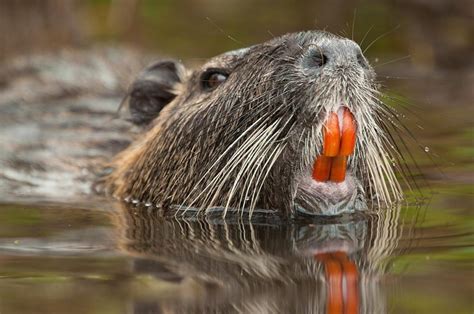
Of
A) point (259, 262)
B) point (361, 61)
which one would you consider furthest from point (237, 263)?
point (361, 61)

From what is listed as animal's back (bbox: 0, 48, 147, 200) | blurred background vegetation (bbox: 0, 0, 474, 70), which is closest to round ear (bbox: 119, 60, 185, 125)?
animal's back (bbox: 0, 48, 147, 200)

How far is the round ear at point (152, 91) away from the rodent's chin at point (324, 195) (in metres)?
1.68

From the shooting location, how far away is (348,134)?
4.43 meters

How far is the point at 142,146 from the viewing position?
228 inches

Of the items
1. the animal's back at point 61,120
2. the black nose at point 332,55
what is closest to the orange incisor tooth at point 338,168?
the black nose at point 332,55

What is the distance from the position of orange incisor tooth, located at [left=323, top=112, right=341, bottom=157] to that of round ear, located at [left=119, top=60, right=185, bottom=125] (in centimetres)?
176

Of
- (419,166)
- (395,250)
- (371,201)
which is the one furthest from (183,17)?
(395,250)

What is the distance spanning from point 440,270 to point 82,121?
4191 mm

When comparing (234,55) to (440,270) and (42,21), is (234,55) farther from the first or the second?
(42,21)

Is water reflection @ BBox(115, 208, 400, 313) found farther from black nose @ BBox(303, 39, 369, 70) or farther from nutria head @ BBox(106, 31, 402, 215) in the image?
black nose @ BBox(303, 39, 369, 70)

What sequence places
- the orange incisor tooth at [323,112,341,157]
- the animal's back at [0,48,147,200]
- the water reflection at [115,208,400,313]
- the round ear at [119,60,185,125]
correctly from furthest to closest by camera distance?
1. the animal's back at [0,48,147,200]
2. the round ear at [119,60,185,125]
3. the orange incisor tooth at [323,112,341,157]
4. the water reflection at [115,208,400,313]

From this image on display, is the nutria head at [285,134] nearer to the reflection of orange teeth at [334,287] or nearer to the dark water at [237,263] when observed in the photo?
the dark water at [237,263]

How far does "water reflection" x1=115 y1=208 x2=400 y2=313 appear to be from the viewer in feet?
10.3

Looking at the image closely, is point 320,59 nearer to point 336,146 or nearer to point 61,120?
point 336,146
